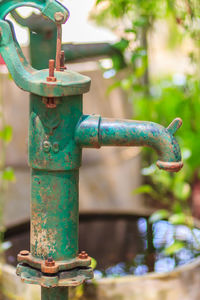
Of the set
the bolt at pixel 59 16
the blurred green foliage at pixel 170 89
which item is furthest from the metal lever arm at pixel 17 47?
the blurred green foliage at pixel 170 89

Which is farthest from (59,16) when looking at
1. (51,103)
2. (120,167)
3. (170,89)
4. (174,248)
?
(170,89)

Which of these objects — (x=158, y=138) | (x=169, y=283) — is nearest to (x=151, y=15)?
(x=169, y=283)

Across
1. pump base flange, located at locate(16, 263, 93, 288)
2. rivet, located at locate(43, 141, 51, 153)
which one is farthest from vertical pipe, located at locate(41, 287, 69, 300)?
rivet, located at locate(43, 141, 51, 153)

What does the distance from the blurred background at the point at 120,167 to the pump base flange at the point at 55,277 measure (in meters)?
0.51

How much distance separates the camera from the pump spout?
1.10 m

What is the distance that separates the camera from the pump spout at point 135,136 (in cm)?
110

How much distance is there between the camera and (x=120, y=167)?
2865mm

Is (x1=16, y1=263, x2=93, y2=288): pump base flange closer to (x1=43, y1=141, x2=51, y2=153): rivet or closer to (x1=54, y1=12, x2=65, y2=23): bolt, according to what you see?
(x1=43, y1=141, x2=51, y2=153): rivet

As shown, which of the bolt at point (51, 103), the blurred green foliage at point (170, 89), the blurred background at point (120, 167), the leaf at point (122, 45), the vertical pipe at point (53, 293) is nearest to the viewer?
the bolt at point (51, 103)

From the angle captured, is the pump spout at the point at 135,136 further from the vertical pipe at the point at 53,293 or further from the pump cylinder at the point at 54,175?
the vertical pipe at the point at 53,293

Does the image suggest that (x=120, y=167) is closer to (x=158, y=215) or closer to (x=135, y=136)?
(x=158, y=215)

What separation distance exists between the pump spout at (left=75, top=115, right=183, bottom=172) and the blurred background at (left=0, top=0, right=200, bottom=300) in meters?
0.53

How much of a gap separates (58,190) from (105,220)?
1.17 meters

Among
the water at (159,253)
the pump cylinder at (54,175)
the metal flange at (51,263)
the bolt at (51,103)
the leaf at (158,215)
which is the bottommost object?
the water at (159,253)
